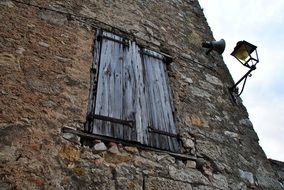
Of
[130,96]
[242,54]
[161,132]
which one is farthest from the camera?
[242,54]

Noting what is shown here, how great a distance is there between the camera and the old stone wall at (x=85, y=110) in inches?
106

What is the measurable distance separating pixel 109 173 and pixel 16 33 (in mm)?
1735

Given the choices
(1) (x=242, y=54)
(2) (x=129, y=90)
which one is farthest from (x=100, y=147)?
(1) (x=242, y=54)

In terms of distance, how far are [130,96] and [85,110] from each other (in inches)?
22.9

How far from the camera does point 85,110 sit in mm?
3186

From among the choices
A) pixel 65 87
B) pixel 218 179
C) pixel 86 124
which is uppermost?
pixel 65 87

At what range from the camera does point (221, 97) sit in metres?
4.55

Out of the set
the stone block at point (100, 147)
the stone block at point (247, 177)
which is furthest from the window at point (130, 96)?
the stone block at point (247, 177)

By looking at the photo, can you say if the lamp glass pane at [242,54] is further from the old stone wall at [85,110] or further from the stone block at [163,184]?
the stone block at [163,184]

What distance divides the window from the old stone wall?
12cm

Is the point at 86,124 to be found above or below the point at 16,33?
below

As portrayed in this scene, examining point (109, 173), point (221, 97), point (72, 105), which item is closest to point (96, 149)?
point (109, 173)

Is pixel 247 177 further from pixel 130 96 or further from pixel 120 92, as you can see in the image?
pixel 120 92

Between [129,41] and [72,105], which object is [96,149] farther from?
[129,41]
